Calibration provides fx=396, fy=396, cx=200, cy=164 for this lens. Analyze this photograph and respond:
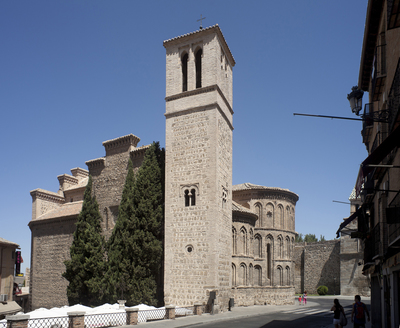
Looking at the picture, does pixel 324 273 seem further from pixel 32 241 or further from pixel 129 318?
pixel 129 318

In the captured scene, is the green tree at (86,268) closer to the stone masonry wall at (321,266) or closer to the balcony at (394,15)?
the balcony at (394,15)

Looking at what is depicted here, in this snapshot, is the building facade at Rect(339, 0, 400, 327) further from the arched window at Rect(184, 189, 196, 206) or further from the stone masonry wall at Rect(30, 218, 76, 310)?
the stone masonry wall at Rect(30, 218, 76, 310)

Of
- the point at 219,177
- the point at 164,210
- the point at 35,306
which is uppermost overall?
the point at 219,177

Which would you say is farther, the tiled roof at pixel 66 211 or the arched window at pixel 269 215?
the arched window at pixel 269 215

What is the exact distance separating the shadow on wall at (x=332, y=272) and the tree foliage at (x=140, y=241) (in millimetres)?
27011

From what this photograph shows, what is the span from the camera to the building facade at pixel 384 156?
328 inches

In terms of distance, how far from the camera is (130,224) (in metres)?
23.1

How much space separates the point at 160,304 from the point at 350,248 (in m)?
26.1

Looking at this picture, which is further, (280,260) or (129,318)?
(280,260)

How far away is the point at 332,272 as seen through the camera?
44844 millimetres

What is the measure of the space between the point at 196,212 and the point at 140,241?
369 cm

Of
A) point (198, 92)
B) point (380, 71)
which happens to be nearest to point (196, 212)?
point (198, 92)

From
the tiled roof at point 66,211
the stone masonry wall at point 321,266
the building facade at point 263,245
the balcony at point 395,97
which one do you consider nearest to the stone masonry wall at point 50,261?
the tiled roof at point 66,211

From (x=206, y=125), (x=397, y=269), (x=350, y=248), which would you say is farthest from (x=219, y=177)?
(x=350, y=248)
